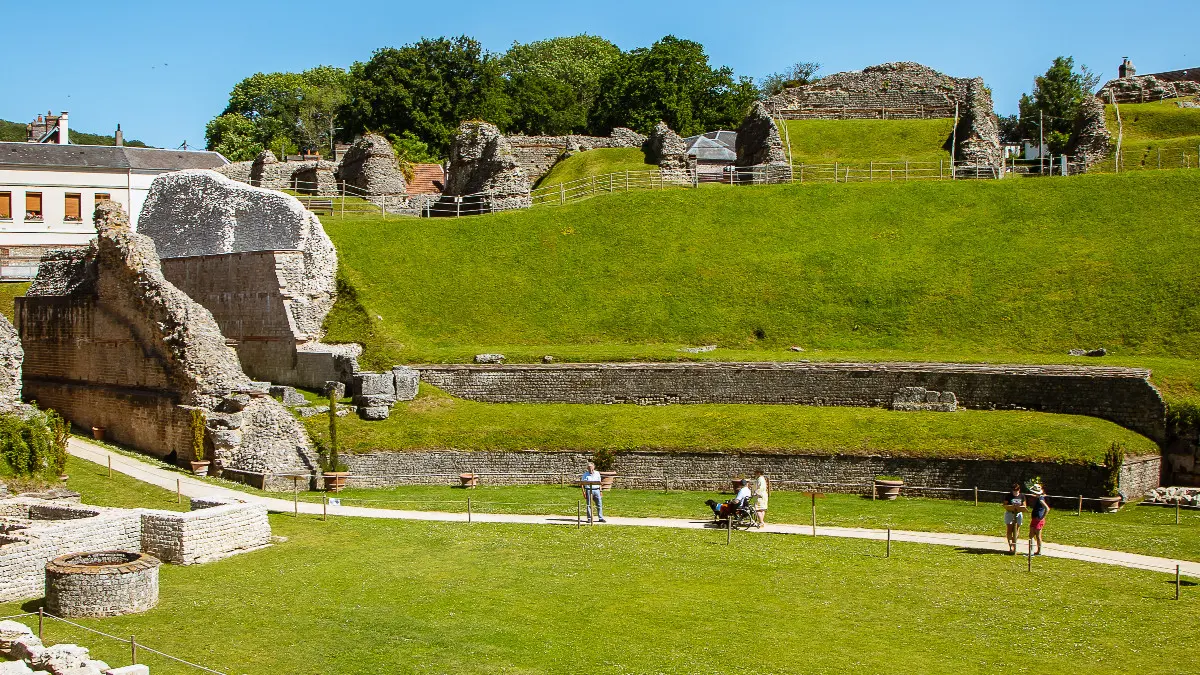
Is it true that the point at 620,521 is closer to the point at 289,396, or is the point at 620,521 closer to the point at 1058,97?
the point at 289,396

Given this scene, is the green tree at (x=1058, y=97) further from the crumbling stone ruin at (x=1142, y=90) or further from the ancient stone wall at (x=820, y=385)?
the ancient stone wall at (x=820, y=385)

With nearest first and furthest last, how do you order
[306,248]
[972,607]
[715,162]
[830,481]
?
[972,607]
[830,481]
[306,248]
[715,162]

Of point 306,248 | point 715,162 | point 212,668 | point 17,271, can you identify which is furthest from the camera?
point 715,162

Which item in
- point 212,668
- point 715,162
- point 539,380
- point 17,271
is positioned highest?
point 715,162

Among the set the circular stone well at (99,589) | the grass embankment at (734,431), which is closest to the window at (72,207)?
the grass embankment at (734,431)

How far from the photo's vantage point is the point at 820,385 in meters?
32.1

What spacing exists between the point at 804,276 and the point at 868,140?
1589 centimetres

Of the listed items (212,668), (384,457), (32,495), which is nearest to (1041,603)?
(212,668)

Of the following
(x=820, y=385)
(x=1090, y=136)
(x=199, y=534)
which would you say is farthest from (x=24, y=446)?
(x=1090, y=136)

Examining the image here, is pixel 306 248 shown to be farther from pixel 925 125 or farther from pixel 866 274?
pixel 925 125

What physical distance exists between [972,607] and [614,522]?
8.61 m

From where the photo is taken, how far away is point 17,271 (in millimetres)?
42344

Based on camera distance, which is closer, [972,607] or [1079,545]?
[972,607]

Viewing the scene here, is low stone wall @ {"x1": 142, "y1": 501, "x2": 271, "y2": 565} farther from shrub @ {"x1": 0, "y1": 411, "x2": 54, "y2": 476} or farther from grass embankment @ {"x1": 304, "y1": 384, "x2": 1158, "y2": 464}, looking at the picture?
grass embankment @ {"x1": 304, "y1": 384, "x2": 1158, "y2": 464}
